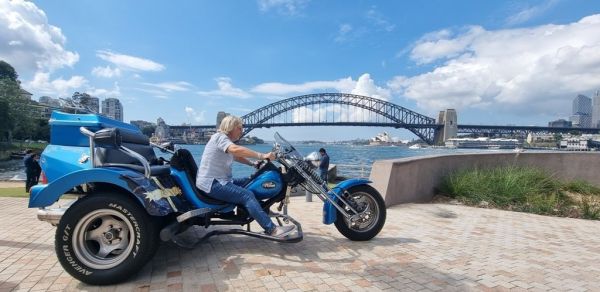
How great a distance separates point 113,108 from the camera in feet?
17.2

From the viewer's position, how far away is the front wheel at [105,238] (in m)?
3.27

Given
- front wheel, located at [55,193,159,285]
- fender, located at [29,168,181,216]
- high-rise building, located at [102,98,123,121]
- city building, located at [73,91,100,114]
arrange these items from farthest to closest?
high-rise building, located at [102,98,123,121]
city building, located at [73,91,100,114]
fender, located at [29,168,181,216]
front wheel, located at [55,193,159,285]

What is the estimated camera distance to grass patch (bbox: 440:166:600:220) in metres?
7.38

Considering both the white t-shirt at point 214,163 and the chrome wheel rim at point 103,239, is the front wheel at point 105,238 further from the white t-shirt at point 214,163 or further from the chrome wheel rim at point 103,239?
the white t-shirt at point 214,163

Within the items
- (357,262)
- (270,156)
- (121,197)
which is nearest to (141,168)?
(121,197)

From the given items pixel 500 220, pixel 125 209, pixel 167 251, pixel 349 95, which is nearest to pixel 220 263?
pixel 167 251

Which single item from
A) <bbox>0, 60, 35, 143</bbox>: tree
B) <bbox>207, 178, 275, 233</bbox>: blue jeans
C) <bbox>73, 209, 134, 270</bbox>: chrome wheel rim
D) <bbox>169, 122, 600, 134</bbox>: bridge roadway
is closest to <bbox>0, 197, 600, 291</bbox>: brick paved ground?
<bbox>73, 209, 134, 270</bbox>: chrome wheel rim

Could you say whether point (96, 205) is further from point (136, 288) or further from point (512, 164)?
point (512, 164)

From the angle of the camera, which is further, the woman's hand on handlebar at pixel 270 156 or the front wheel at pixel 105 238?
the woman's hand on handlebar at pixel 270 156

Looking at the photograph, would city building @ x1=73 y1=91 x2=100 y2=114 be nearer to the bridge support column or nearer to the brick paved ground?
the brick paved ground

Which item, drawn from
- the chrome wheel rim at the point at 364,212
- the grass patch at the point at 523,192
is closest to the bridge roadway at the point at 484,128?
the grass patch at the point at 523,192

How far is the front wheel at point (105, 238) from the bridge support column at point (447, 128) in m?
97.1

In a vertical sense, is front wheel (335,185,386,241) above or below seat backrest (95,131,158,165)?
below

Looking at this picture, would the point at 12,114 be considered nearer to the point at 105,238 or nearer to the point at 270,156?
the point at 105,238
